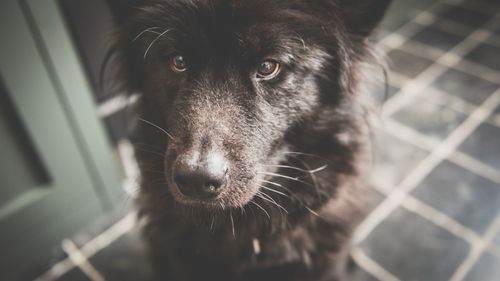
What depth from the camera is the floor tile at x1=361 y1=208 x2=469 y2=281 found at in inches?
72.1

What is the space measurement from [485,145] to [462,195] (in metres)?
0.43

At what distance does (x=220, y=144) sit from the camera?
105 cm

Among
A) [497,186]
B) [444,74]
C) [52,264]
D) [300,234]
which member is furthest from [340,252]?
[444,74]

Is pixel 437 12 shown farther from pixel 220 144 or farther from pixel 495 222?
pixel 220 144

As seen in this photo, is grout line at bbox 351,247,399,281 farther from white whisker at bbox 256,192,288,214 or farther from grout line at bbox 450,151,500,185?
grout line at bbox 450,151,500,185

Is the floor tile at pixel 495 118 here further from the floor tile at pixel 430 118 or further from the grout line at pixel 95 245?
the grout line at pixel 95 245

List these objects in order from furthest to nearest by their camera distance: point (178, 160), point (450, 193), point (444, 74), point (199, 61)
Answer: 1. point (444, 74)
2. point (450, 193)
3. point (199, 61)
4. point (178, 160)

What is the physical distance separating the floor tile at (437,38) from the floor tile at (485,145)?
0.87 m

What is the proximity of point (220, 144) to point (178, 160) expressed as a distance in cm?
12

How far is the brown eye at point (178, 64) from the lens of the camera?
1.17 meters

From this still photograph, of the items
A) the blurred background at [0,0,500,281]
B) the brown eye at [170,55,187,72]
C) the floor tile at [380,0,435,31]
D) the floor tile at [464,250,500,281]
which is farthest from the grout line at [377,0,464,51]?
the brown eye at [170,55,187,72]

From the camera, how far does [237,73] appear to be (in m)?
1.12

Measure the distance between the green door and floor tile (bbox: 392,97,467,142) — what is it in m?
1.80

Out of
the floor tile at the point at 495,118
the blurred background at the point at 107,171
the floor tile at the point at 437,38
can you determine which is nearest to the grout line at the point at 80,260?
the blurred background at the point at 107,171
